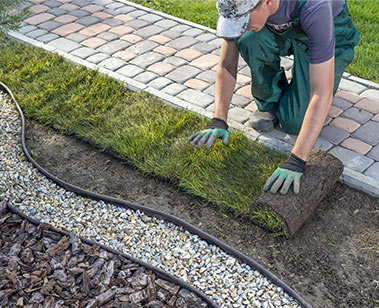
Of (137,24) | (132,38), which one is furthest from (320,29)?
(137,24)

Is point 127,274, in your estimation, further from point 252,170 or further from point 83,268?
point 252,170

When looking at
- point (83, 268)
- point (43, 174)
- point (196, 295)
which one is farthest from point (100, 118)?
point (196, 295)

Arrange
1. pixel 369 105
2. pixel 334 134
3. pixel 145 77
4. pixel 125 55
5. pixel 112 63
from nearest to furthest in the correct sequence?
1. pixel 334 134
2. pixel 369 105
3. pixel 145 77
4. pixel 112 63
5. pixel 125 55

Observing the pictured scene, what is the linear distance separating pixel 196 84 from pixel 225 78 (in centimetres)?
103

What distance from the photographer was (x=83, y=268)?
311 centimetres

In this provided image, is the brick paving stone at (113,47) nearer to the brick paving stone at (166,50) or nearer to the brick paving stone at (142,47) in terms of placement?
the brick paving stone at (142,47)

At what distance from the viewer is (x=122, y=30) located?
606cm

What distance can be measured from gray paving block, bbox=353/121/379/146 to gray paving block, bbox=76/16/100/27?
11.7ft

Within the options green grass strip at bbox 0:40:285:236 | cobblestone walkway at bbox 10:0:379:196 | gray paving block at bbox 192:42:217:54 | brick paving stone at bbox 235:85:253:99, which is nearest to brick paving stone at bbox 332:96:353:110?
cobblestone walkway at bbox 10:0:379:196

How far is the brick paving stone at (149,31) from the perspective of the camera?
5984 mm

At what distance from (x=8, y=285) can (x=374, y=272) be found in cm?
231

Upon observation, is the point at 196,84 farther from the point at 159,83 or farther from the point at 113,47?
the point at 113,47

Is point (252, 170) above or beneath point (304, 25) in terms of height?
beneath

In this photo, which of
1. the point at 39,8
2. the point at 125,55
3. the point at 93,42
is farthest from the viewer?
the point at 39,8
